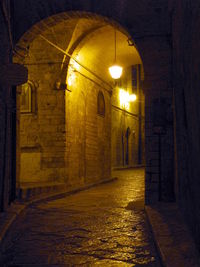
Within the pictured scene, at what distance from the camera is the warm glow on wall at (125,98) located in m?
23.3

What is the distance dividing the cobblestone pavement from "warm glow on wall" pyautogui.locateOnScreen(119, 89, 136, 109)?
15651 millimetres

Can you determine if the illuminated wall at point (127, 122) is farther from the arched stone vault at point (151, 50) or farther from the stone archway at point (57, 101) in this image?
the arched stone vault at point (151, 50)

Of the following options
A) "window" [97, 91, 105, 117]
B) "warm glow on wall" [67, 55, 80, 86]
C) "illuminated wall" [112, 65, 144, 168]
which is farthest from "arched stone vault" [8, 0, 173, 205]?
"illuminated wall" [112, 65, 144, 168]

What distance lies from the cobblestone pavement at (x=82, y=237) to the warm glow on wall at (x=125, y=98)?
15651 millimetres

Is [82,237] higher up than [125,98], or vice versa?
[125,98]

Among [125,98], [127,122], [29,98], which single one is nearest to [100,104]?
[29,98]

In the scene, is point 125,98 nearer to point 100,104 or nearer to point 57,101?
point 100,104

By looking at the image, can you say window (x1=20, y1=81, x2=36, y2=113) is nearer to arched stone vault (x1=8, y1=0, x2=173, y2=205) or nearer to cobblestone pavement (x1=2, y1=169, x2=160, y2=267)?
arched stone vault (x1=8, y1=0, x2=173, y2=205)

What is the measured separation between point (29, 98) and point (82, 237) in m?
7.32

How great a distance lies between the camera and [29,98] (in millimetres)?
11695

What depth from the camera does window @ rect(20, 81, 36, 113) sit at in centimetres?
1167

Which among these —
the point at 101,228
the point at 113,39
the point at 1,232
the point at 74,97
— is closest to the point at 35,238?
the point at 1,232

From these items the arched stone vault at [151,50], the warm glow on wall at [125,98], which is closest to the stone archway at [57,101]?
the arched stone vault at [151,50]

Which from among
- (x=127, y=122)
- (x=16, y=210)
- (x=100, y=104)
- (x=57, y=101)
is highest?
(x=127, y=122)
